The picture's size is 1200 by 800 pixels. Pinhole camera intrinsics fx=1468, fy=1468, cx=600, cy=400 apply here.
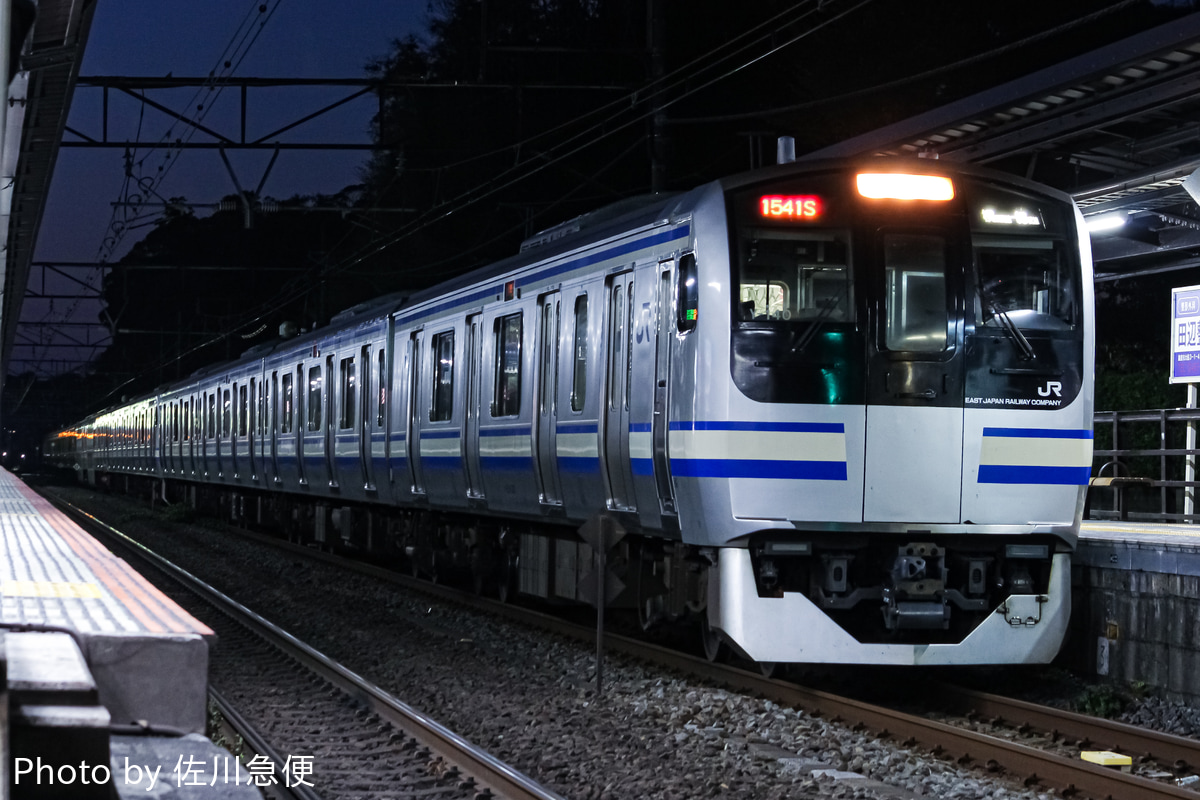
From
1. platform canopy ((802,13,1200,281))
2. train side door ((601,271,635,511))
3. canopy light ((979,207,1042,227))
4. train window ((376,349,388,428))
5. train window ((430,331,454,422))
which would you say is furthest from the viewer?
train window ((376,349,388,428))

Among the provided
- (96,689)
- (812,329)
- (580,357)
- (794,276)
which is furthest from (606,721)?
A: (96,689)

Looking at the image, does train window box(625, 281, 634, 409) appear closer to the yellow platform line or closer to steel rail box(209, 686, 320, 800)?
steel rail box(209, 686, 320, 800)

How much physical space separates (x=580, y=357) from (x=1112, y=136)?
4.76 metres

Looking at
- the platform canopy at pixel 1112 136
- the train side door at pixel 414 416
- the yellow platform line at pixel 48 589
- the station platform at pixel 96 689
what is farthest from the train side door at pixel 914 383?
the train side door at pixel 414 416

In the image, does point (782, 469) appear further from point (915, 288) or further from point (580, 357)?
point (580, 357)

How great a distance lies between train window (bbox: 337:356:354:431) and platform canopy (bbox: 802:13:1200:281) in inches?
300

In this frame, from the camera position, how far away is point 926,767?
6.95m

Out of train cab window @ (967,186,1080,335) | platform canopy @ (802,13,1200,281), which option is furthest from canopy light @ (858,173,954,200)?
platform canopy @ (802,13,1200,281)

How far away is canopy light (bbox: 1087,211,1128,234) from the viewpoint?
37.6ft

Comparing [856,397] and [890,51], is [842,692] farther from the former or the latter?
[890,51]

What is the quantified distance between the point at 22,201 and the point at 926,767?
9.70m

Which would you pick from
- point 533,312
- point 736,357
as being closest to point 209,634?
point 736,357

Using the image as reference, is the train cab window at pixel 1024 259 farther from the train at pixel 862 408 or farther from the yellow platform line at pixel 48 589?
the yellow platform line at pixel 48 589

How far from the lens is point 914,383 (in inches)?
341
